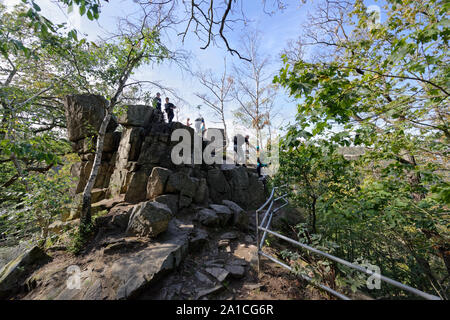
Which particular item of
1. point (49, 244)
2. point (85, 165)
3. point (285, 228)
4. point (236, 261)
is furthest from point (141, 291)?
point (85, 165)

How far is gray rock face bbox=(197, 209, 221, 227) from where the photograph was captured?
5.95 metres

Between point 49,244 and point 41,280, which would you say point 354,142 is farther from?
point 49,244

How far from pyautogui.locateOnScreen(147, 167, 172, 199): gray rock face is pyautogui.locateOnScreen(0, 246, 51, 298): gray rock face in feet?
10.5

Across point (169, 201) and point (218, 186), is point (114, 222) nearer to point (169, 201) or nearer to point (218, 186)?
point (169, 201)

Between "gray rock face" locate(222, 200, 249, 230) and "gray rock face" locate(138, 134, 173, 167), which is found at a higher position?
"gray rock face" locate(138, 134, 173, 167)

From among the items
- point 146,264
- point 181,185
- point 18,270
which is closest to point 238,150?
point 181,185

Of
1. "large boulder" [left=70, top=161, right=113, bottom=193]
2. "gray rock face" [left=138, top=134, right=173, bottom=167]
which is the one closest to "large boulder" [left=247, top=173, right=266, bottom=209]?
"gray rock face" [left=138, top=134, right=173, bottom=167]

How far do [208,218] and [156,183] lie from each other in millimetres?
2673

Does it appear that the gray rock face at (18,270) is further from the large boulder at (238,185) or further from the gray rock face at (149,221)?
the large boulder at (238,185)

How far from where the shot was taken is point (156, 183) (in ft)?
21.7

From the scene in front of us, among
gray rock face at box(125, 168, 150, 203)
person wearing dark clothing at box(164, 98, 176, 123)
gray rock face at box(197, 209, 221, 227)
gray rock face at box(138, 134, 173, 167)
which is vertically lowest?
gray rock face at box(197, 209, 221, 227)

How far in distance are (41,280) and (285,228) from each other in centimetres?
781

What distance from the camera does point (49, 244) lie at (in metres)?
4.67

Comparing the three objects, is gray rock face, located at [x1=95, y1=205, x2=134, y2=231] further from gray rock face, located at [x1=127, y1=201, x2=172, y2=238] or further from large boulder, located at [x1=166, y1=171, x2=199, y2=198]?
large boulder, located at [x1=166, y1=171, x2=199, y2=198]
